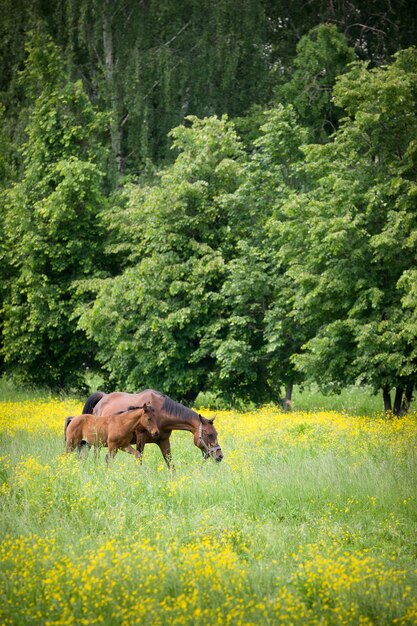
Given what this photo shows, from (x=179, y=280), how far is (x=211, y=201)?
9.31ft

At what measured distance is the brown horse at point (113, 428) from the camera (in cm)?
1189

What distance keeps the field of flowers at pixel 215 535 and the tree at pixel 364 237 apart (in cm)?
467

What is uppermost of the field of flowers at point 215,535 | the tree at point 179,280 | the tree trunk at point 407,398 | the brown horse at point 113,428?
the tree at point 179,280

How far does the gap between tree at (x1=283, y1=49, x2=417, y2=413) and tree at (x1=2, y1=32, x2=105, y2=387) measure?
9.42 m

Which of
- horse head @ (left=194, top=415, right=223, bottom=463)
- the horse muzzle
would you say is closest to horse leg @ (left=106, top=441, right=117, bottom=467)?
horse head @ (left=194, top=415, right=223, bottom=463)

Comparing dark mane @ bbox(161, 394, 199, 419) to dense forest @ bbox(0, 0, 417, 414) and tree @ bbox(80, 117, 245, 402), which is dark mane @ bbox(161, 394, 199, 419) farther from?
tree @ bbox(80, 117, 245, 402)

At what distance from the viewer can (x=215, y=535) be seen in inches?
346

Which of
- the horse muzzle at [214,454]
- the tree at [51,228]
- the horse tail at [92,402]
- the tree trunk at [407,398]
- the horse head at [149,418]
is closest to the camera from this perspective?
the horse head at [149,418]

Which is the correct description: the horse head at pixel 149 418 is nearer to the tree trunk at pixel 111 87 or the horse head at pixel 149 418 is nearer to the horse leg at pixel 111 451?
the horse leg at pixel 111 451

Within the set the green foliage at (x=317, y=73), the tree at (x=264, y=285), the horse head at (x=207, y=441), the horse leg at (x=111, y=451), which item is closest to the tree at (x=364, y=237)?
the tree at (x=264, y=285)

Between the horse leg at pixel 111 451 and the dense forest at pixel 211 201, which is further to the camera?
the dense forest at pixel 211 201

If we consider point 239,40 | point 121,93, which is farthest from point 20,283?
point 239,40

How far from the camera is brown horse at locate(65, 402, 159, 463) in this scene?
39.0 ft

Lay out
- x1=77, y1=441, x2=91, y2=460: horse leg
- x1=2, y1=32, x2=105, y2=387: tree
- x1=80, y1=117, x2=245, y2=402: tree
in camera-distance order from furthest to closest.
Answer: x1=2, y1=32, x2=105, y2=387: tree
x1=80, y1=117, x2=245, y2=402: tree
x1=77, y1=441, x2=91, y2=460: horse leg
